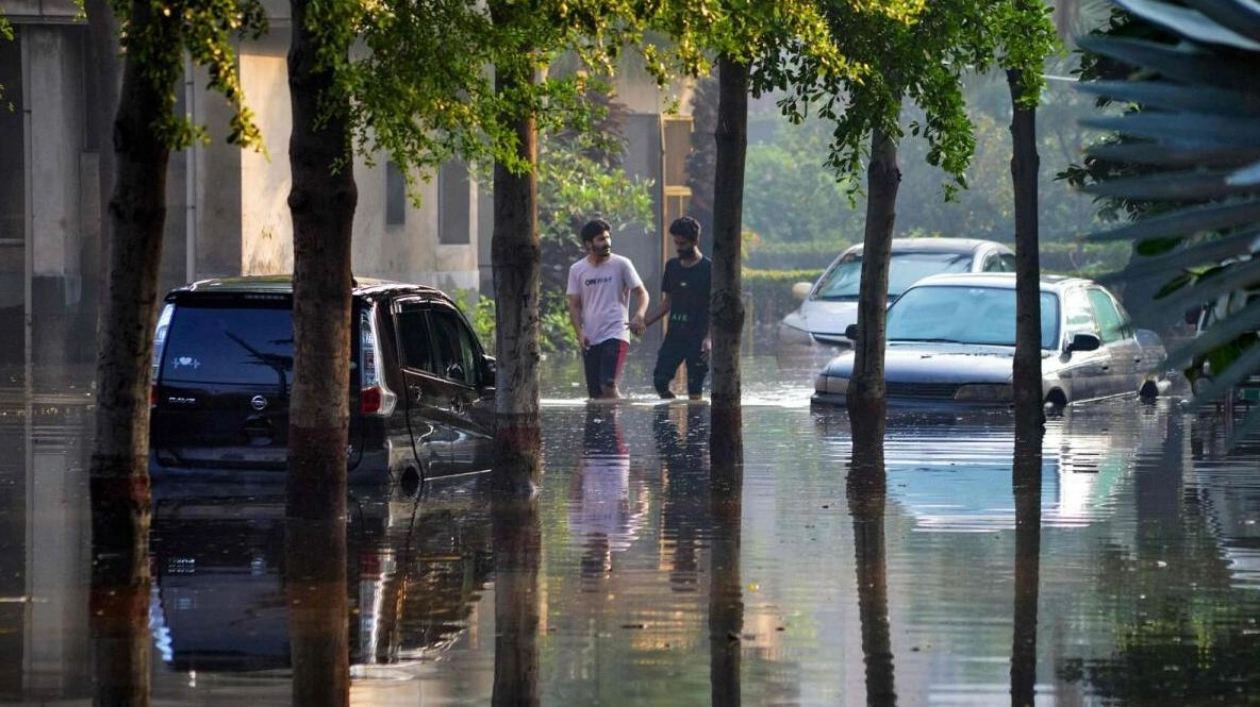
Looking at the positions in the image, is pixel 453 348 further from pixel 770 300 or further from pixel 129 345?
pixel 770 300

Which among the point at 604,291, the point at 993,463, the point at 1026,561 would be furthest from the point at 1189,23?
the point at 604,291

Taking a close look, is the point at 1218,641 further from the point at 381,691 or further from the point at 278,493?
the point at 278,493

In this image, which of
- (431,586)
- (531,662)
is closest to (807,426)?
(431,586)

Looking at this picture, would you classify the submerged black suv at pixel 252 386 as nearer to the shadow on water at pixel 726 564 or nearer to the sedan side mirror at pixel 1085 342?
the shadow on water at pixel 726 564

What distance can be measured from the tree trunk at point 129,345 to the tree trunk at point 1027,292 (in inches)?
413

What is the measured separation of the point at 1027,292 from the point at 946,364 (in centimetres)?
193

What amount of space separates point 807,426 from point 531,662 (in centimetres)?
1220

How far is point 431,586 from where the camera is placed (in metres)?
10.7

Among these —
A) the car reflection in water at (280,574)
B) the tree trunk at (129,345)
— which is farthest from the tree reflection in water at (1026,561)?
the tree trunk at (129,345)

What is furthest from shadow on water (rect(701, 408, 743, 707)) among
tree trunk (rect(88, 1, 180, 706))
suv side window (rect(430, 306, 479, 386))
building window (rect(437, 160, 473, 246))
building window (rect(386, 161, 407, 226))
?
building window (rect(437, 160, 473, 246))

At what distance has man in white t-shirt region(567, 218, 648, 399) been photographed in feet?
68.5

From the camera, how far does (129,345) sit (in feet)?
35.1

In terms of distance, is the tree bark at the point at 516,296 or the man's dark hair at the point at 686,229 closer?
the tree bark at the point at 516,296

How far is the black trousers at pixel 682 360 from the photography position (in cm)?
2247
